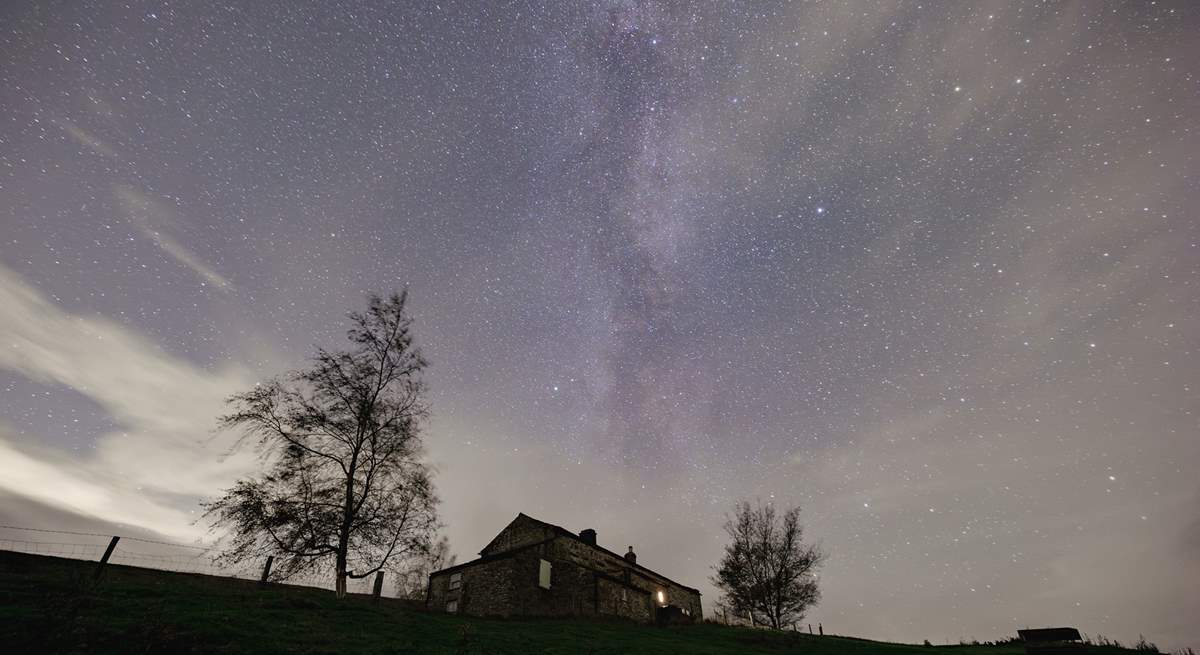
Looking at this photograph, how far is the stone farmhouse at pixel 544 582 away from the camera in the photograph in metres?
33.7

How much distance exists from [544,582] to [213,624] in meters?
24.2

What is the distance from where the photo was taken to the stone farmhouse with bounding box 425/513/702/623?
33.7 metres

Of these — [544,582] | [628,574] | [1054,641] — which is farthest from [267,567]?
[1054,641]

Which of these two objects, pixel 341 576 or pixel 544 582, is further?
pixel 544 582

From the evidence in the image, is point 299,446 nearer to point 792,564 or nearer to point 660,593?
point 660,593

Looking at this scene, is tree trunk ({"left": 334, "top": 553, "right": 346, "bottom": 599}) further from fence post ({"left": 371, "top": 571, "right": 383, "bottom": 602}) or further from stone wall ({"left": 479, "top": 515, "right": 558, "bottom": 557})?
stone wall ({"left": 479, "top": 515, "right": 558, "bottom": 557})

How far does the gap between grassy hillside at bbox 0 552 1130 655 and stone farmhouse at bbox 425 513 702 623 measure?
1008cm

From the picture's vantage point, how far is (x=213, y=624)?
13516 mm

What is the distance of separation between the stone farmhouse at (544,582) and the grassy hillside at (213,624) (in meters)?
10.1

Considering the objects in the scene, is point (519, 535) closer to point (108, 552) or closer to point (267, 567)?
point (267, 567)

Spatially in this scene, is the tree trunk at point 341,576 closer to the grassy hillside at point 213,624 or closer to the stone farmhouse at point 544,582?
the grassy hillside at point 213,624

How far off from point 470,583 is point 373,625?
20161 mm

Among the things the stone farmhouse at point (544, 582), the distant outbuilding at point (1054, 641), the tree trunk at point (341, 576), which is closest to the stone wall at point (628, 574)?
the stone farmhouse at point (544, 582)

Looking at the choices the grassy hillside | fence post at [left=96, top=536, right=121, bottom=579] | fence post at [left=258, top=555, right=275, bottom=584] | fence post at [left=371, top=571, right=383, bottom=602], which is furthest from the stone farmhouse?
fence post at [left=96, top=536, right=121, bottom=579]
